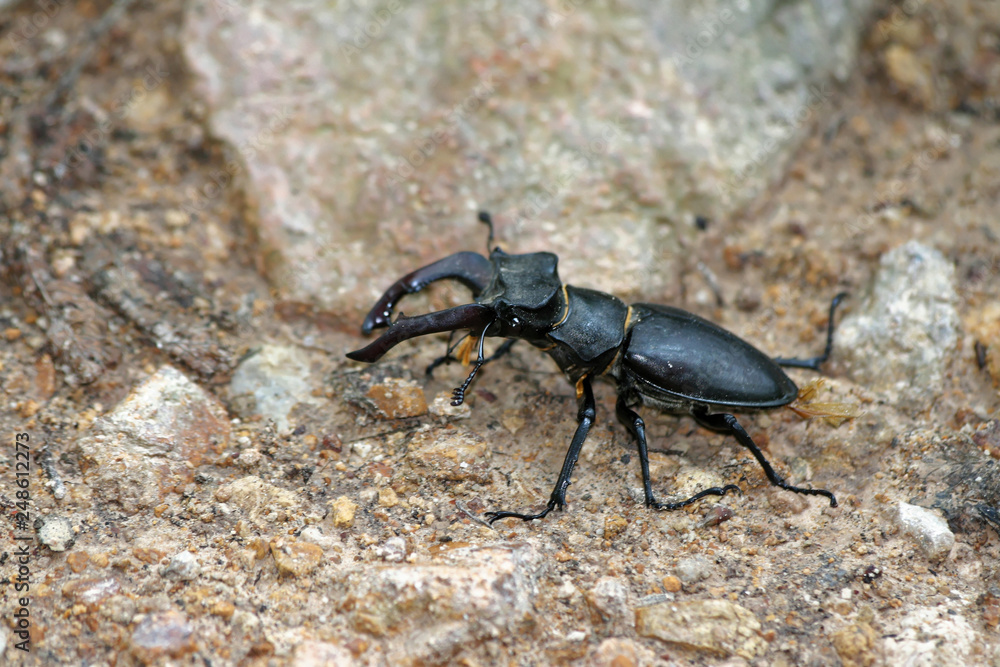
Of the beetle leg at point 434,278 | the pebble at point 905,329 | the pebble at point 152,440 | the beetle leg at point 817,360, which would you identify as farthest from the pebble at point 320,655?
the pebble at point 905,329

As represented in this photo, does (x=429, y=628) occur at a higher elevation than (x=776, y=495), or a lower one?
lower

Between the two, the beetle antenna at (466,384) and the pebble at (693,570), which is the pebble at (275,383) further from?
the pebble at (693,570)

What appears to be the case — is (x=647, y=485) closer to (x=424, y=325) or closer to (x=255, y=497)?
A: (x=424, y=325)

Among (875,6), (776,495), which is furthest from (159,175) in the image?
(875,6)

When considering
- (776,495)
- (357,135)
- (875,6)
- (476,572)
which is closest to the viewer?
(476,572)

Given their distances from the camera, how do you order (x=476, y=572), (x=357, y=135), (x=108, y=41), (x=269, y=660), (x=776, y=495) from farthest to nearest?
1. (x=108, y=41)
2. (x=357, y=135)
3. (x=776, y=495)
4. (x=476, y=572)
5. (x=269, y=660)

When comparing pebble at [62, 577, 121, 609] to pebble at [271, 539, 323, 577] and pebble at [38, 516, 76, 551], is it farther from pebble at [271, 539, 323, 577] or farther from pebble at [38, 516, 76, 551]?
pebble at [271, 539, 323, 577]

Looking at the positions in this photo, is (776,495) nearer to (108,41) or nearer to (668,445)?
(668,445)
